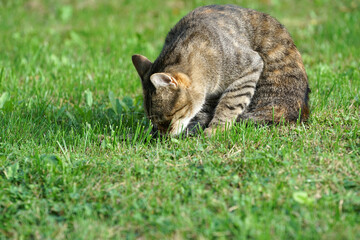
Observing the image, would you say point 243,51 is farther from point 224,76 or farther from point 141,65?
point 141,65

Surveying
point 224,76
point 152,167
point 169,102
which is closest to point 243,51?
point 224,76

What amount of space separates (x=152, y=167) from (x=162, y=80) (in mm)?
831

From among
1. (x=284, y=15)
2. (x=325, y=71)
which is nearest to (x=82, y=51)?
(x=325, y=71)

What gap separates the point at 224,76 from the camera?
4.04m

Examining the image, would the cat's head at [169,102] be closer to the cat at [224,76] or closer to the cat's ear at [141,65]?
the cat at [224,76]

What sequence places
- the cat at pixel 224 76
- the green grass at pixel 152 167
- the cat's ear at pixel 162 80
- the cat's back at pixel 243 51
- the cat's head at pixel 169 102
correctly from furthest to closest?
1. the cat's back at pixel 243 51
2. the cat at pixel 224 76
3. the cat's head at pixel 169 102
4. the cat's ear at pixel 162 80
5. the green grass at pixel 152 167

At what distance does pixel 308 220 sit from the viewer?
7.93 ft

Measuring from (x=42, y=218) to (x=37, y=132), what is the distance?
1490 mm

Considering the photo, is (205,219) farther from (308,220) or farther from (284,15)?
(284,15)

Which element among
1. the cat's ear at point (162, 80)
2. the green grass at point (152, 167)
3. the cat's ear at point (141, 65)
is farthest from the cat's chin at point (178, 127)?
the cat's ear at point (141, 65)

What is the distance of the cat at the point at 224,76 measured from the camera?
377cm

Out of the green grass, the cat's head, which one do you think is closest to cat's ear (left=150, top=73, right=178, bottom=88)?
the cat's head

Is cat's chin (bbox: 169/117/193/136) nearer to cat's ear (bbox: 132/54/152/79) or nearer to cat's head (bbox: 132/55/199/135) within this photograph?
cat's head (bbox: 132/55/199/135)

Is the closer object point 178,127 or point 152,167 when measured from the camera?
point 152,167
